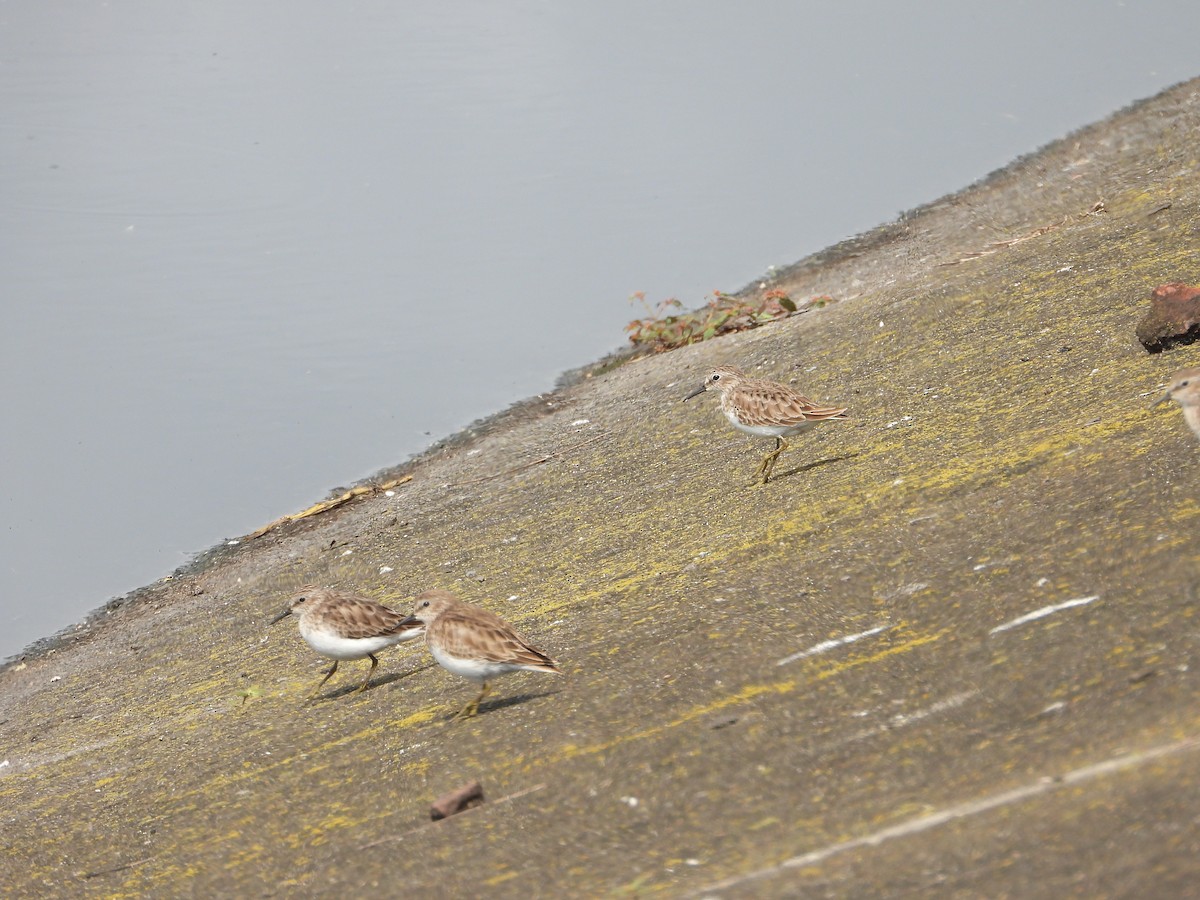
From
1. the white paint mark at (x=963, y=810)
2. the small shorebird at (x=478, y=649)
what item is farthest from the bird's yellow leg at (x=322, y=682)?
the white paint mark at (x=963, y=810)

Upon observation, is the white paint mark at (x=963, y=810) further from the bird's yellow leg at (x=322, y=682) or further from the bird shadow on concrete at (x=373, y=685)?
the bird's yellow leg at (x=322, y=682)

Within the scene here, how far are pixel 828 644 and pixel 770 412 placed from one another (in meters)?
3.57

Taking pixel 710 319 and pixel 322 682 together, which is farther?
pixel 710 319

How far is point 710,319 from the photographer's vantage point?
1633 cm

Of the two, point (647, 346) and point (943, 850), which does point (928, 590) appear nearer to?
point (943, 850)

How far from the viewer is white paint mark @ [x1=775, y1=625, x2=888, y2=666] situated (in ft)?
24.3

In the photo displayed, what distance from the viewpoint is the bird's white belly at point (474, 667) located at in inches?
315

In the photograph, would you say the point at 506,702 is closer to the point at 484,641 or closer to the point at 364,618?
the point at 484,641

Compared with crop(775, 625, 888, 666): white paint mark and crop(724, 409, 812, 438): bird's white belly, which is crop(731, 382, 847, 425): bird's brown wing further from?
crop(775, 625, 888, 666): white paint mark

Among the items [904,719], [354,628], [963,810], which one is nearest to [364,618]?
[354,628]

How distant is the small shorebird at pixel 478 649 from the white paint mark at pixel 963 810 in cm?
255

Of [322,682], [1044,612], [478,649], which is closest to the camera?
[1044,612]

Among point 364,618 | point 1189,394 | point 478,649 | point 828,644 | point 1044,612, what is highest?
point 364,618

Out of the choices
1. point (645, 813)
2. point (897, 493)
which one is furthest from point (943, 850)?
point (897, 493)
